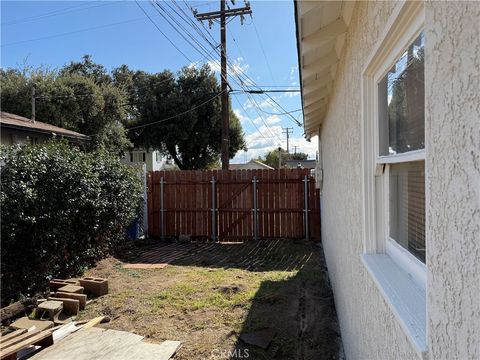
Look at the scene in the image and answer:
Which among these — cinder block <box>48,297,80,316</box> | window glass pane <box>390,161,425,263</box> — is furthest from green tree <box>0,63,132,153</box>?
window glass pane <box>390,161,425,263</box>

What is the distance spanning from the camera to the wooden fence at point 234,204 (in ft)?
32.7

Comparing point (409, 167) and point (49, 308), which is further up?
point (409, 167)

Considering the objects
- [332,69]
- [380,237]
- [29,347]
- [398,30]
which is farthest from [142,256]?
[398,30]

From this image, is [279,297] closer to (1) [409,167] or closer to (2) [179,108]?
(1) [409,167]

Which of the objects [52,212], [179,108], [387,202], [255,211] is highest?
[179,108]

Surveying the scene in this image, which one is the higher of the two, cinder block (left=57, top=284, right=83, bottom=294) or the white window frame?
the white window frame

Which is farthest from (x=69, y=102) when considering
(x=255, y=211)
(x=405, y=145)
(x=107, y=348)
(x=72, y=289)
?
(x=405, y=145)

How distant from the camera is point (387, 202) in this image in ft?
6.91

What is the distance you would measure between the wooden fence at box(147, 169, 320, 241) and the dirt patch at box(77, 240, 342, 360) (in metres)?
2.01

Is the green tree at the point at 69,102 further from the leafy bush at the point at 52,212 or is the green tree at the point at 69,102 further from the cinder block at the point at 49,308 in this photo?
the cinder block at the point at 49,308

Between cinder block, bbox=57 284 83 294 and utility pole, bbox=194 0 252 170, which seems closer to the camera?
cinder block, bbox=57 284 83 294

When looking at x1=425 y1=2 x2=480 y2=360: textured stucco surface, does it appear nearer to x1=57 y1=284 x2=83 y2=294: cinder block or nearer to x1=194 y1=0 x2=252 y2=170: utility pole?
x1=57 y1=284 x2=83 y2=294: cinder block

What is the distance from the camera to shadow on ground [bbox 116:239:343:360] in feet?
12.2

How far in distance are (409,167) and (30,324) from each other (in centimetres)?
444
